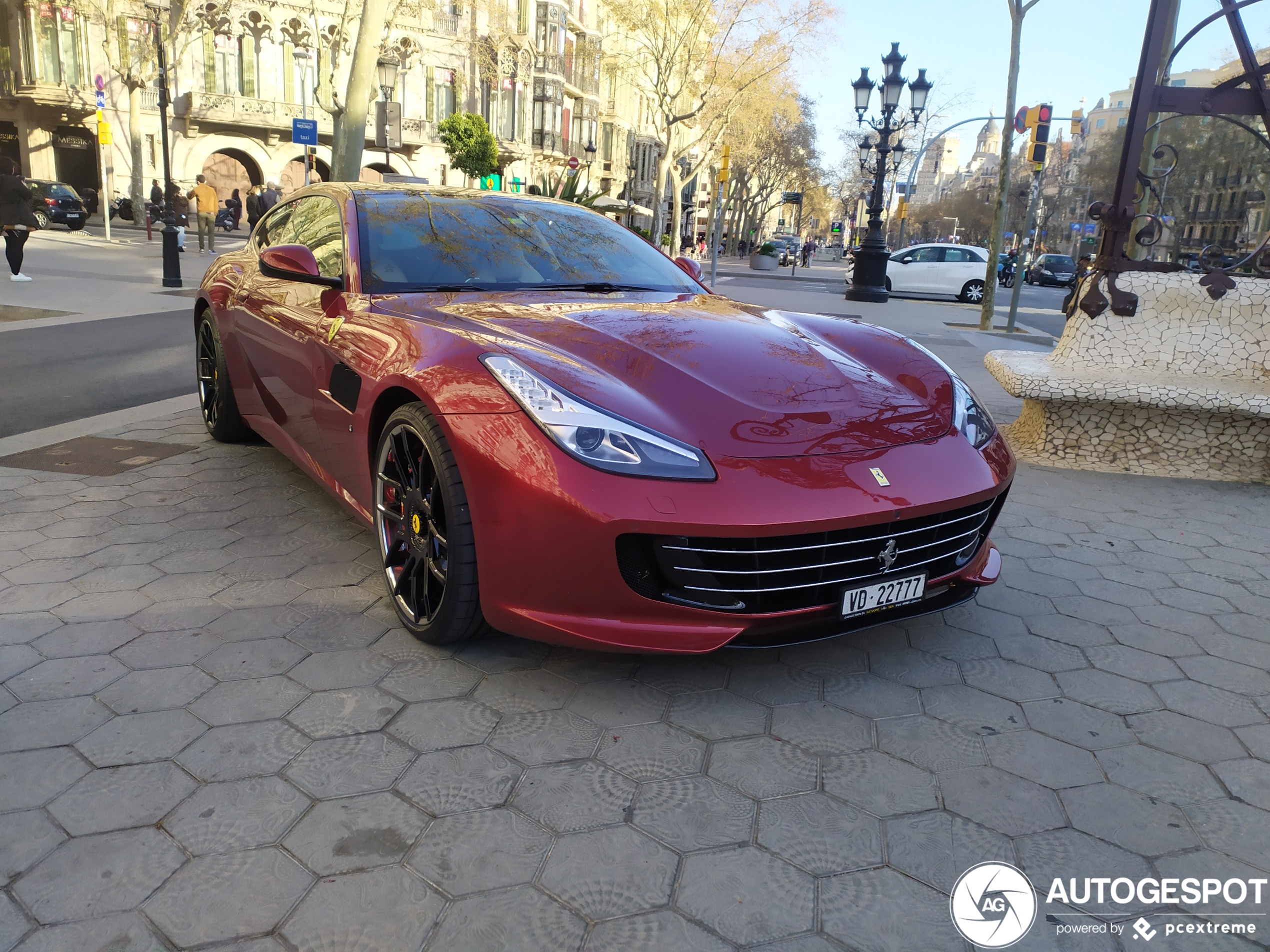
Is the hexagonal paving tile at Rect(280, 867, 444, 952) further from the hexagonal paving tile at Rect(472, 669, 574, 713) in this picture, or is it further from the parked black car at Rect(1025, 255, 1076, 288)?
the parked black car at Rect(1025, 255, 1076, 288)

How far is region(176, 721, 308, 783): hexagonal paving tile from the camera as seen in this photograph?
2.31 metres

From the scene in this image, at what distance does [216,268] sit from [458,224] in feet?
6.51

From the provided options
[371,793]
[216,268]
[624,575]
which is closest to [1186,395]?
[624,575]

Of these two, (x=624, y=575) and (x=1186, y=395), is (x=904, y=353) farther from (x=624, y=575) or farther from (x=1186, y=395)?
(x=1186, y=395)

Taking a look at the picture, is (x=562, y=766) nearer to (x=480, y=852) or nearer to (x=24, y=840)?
(x=480, y=852)

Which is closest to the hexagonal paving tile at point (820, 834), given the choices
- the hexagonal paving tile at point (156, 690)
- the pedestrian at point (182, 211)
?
the hexagonal paving tile at point (156, 690)

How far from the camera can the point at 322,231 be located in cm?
402

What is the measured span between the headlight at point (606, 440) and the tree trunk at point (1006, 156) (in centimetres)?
1519

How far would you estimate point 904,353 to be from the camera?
343 centimetres

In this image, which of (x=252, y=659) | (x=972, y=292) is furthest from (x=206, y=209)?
(x=252, y=659)

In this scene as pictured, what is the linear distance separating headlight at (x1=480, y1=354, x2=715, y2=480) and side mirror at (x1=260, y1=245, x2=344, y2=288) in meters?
1.30

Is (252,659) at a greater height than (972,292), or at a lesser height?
lesser

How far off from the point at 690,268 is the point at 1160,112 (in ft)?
12.1

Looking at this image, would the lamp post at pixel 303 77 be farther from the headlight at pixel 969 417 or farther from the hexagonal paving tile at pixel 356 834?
the hexagonal paving tile at pixel 356 834
